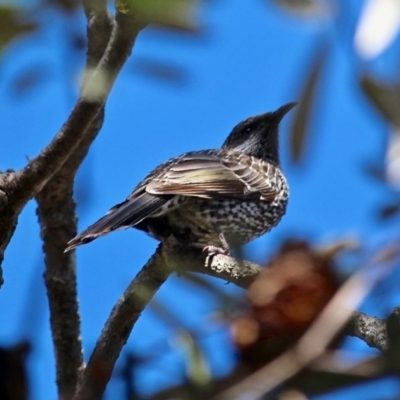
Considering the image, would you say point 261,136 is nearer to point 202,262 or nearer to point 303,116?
point 202,262

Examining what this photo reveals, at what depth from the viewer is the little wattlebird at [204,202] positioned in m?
4.68

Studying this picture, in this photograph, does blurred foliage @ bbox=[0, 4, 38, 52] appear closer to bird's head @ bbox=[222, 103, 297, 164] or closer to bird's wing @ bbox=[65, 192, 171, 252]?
bird's wing @ bbox=[65, 192, 171, 252]

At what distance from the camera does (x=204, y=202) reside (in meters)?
5.10

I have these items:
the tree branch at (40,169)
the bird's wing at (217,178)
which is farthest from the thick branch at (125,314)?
the bird's wing at (217,178)

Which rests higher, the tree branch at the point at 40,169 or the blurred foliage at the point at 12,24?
the tree branch at the point at 40,169

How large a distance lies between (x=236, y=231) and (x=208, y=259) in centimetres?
123

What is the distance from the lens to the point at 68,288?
4660 mm

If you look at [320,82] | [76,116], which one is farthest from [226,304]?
[76,116]

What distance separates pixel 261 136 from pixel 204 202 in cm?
187

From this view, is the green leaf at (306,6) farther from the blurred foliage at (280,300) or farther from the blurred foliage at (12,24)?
the blurred foliage at (12,24)

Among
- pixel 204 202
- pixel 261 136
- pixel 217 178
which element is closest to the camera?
pixel 204 202

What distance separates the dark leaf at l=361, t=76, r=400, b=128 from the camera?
1021mm

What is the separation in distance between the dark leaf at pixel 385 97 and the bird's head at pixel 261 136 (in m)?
5.61

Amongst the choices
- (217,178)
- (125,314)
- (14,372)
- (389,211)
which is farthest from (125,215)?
(389,211)
